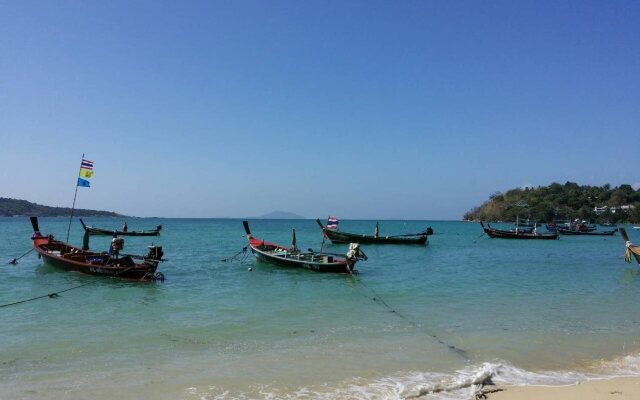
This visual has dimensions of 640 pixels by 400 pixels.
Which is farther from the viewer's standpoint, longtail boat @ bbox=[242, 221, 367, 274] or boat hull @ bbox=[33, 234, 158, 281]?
longtail boat @ bbox=[242, 221, 367, 274]

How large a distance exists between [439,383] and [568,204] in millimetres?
156953

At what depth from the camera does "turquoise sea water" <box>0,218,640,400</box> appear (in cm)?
847

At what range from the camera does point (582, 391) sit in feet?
25.5

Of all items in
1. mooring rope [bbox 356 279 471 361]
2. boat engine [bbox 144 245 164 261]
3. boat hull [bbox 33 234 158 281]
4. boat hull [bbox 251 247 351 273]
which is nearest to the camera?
mooring rope [bbox 356 279 471 361]

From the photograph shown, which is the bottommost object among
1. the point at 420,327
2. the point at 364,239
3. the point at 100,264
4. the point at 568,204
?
the point at 420,327

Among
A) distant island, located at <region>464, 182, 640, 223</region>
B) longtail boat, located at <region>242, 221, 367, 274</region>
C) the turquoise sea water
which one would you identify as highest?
distant island, located at <region>464, 182, 640, 223</region>

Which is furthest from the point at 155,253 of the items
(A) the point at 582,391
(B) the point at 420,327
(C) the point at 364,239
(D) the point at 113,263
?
(C) the point at 364,239

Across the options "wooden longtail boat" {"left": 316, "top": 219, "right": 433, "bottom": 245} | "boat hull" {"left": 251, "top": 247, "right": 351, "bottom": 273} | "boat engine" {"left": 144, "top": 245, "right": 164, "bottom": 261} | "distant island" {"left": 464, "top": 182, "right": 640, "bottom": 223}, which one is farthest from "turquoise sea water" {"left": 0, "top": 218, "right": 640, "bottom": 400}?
"distant island" {"left": 464, "top": 182, "right": 640, "bottom": 223}

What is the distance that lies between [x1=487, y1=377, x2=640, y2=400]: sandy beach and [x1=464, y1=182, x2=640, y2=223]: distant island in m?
127

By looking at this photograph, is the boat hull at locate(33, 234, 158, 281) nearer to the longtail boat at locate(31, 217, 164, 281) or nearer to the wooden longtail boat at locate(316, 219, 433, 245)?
the longtail boat at locate(31, 217, 164, 281)

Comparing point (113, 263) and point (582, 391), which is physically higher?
point (113, 263)

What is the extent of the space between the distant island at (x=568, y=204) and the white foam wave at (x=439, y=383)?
126654 mm

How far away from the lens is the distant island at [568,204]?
139 metres

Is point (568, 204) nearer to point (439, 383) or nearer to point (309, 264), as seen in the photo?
point (309, 264)
